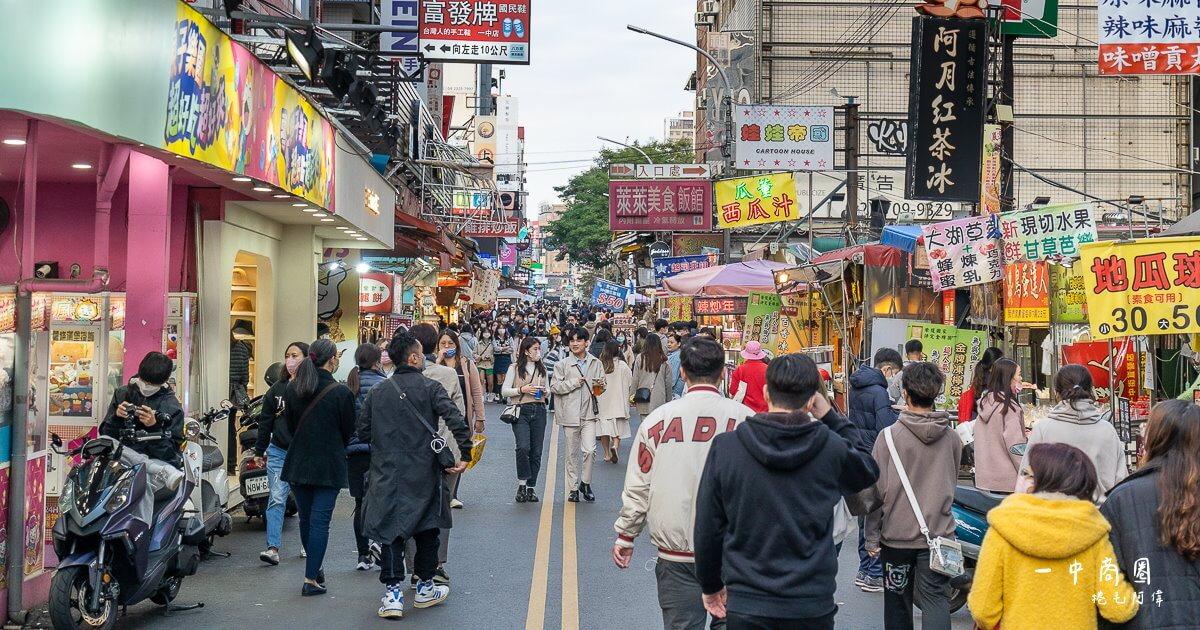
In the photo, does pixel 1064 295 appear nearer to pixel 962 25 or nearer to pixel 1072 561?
pixel 962 25

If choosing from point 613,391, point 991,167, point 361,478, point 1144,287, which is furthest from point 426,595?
point 991,167

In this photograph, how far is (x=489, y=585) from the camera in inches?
356

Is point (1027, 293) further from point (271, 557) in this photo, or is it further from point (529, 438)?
point (271, 557)

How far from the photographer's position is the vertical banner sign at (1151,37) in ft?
39.8

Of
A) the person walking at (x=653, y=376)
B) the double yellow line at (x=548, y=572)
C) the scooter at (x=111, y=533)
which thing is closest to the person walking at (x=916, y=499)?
the double yellow line at (x=548, y=572)

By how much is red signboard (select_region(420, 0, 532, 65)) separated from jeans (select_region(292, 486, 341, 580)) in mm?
9834

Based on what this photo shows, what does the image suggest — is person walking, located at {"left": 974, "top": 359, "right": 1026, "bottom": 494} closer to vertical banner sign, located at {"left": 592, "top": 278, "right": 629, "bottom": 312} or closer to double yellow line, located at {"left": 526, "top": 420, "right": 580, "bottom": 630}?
double yellow line, located at {"left": 526, "top": 420, "right": 580, "bottom": 630}

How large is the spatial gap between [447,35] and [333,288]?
18.6ft

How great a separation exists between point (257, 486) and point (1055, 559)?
8.37 meters

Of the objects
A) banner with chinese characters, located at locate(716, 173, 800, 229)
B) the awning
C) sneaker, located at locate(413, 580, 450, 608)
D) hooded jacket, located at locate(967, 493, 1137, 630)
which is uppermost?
banner with chinese characters, located at locate(716, 173, 800, 229)

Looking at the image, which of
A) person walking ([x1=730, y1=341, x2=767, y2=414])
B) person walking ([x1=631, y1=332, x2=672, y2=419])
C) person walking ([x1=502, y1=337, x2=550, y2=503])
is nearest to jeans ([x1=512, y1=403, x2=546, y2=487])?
person walking ([x1=502, y1=337, x2=550, y2=503])

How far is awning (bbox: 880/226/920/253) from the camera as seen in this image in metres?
14.9

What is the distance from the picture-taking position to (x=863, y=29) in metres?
35.4

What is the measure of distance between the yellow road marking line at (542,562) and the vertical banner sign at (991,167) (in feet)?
22.1
